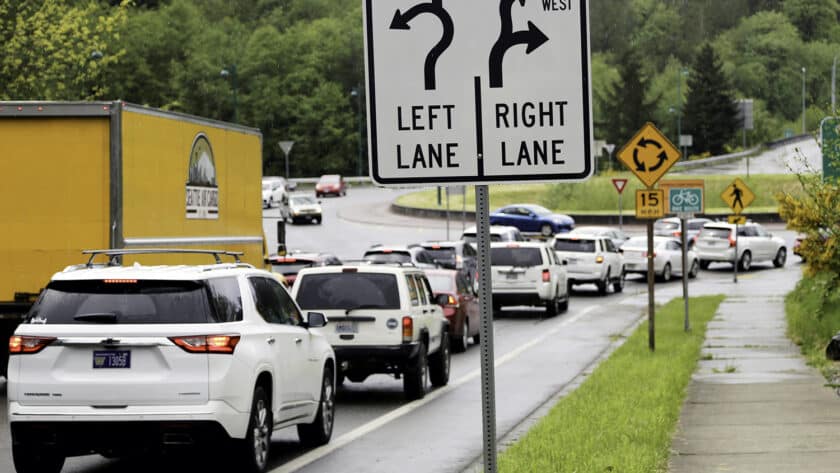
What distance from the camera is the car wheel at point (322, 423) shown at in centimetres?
1367

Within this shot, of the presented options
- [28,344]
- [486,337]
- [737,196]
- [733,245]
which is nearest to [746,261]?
[733,245]

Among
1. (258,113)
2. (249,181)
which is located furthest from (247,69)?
(249,181)

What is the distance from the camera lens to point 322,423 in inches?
541

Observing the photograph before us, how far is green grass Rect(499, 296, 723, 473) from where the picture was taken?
36.3ft

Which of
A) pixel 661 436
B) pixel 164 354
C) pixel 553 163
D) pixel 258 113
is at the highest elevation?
pixel 258 113

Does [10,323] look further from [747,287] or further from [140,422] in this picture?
[747,287]

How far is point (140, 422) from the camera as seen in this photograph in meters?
10.9

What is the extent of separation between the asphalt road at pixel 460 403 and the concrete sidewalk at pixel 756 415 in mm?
1872

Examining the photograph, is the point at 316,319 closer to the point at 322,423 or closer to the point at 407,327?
the point at 322,423

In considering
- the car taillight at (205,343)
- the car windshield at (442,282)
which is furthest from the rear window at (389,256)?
the car taillight at (205,343)

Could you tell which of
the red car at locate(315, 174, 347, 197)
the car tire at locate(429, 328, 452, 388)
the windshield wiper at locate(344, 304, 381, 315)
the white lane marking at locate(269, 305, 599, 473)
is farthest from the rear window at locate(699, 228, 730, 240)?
the red car at locate(315, 174, 347, 197)

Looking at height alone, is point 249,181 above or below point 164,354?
above

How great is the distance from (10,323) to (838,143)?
9.84 metres

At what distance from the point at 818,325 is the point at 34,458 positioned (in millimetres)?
14592
